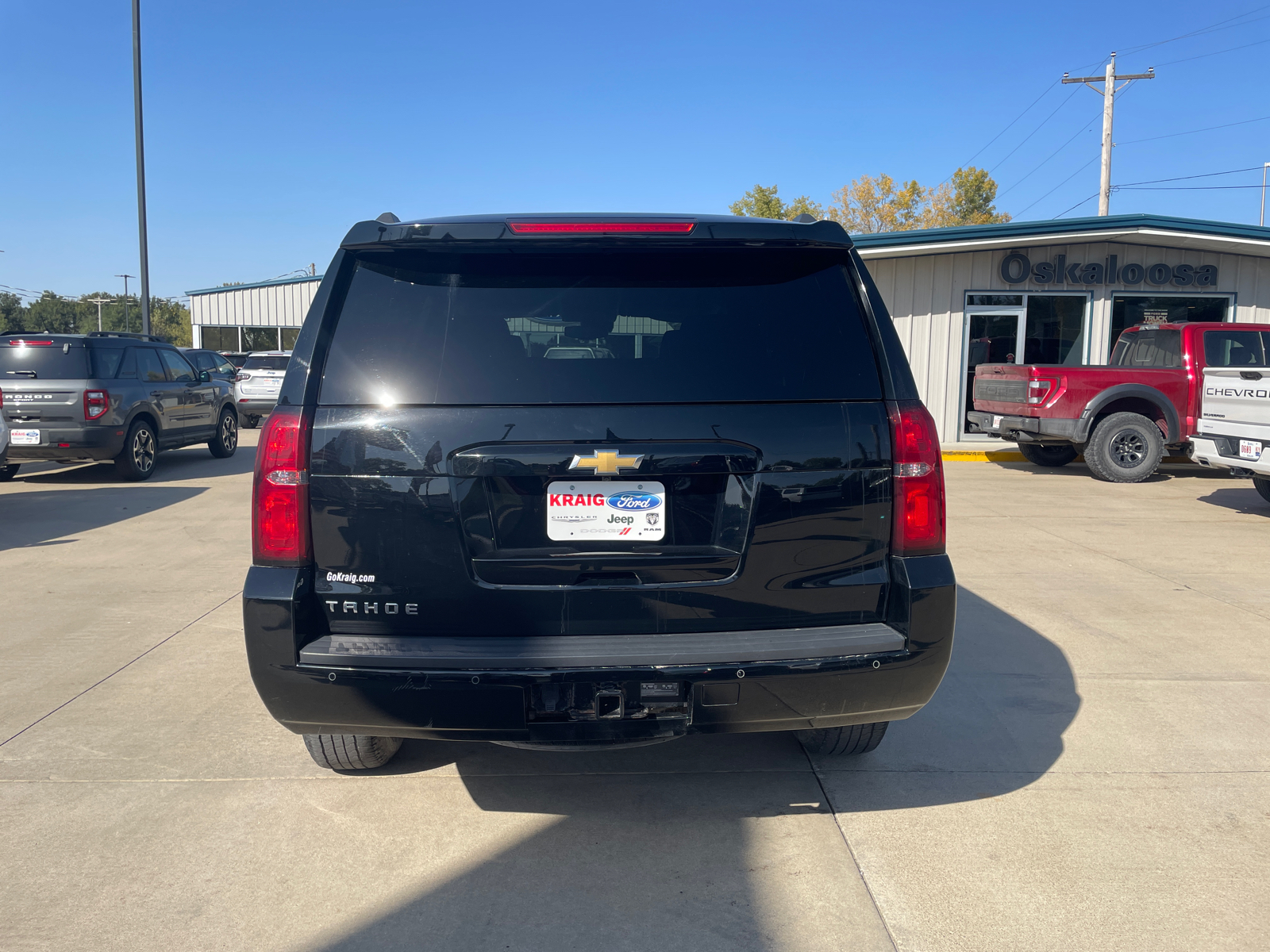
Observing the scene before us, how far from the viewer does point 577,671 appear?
2.73 meters

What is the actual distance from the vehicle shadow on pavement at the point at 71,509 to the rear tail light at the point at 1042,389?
10.5 metres

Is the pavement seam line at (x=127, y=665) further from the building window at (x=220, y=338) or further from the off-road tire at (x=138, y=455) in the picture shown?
the building window at (x=220, y=338)

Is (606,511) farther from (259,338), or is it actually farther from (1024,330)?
(259,338)

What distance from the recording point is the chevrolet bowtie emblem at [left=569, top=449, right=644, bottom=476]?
2.77 metres

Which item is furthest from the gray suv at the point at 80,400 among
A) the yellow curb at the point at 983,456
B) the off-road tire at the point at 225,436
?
the yellow curb at the point at 983,456

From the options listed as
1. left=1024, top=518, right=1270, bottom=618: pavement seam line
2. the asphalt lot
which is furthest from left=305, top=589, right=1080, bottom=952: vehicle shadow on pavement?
left=1024, top=518, right=1270, bottom=618: pavement seam line

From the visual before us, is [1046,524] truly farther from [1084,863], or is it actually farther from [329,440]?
[329,440]

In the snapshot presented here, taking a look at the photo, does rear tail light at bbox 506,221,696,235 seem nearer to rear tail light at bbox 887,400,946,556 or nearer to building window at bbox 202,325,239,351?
rear tail light at bbox 887,400,946,556

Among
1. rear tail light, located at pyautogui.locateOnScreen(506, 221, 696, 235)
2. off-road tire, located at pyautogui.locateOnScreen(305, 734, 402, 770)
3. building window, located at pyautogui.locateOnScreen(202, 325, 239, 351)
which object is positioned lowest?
off-road tire, located at pyautogui.locateOnScreen(305, 734, 402, 770)

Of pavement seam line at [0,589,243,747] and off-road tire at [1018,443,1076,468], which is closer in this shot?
pavement seam line at [0,589,243,747]

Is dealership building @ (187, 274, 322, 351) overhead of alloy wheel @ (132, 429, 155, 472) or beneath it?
overhead

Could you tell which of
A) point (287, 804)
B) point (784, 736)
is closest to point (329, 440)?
point (287, 804)

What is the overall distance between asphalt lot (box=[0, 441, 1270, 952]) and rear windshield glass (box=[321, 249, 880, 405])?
1483 mm

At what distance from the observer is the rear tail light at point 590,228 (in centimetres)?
289
